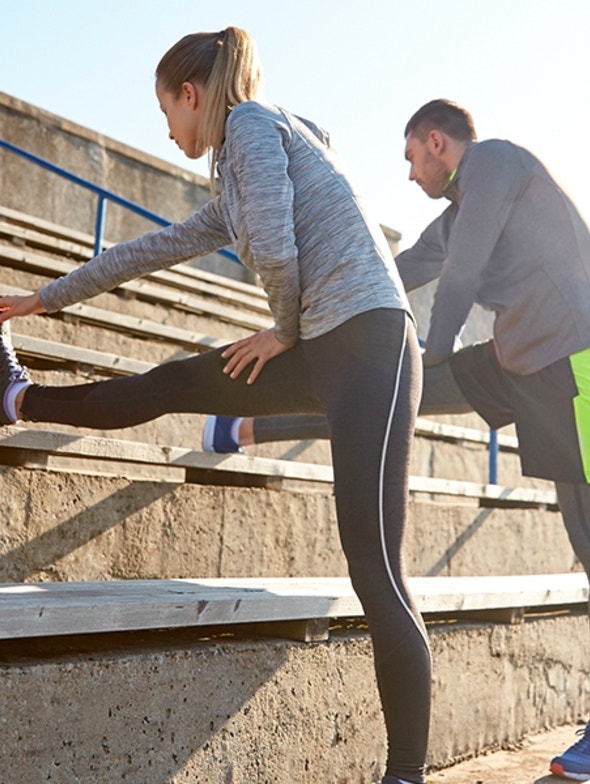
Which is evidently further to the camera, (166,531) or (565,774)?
(166,531)

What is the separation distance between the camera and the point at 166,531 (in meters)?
2.79

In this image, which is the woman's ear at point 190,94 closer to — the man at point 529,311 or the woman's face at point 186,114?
the woman's face at point 186,114

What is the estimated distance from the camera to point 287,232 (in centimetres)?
189

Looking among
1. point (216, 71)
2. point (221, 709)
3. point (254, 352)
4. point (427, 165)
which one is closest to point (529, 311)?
point (427, 165)

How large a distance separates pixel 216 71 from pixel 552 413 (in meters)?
1.26

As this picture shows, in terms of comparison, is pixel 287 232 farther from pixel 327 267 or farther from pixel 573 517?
pixel 573 517

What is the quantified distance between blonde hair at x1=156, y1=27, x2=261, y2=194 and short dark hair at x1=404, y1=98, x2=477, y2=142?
2.94 ft

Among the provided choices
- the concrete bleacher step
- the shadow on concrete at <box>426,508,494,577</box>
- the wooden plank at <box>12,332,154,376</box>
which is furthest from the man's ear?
the concrete bleacher step

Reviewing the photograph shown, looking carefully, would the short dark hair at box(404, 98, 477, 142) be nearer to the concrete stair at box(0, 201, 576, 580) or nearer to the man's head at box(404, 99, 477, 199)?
the man's head at box(404, 99, 477, 199)

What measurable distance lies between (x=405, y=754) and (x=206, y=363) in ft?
3.33

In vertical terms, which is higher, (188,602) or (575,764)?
(188,602)

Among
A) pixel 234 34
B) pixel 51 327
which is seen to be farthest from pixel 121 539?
pixel 51 327

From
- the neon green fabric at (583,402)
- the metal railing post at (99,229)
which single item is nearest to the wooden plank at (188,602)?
the neon green fabric at (583,402)

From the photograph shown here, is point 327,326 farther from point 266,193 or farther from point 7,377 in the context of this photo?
point 7,377
